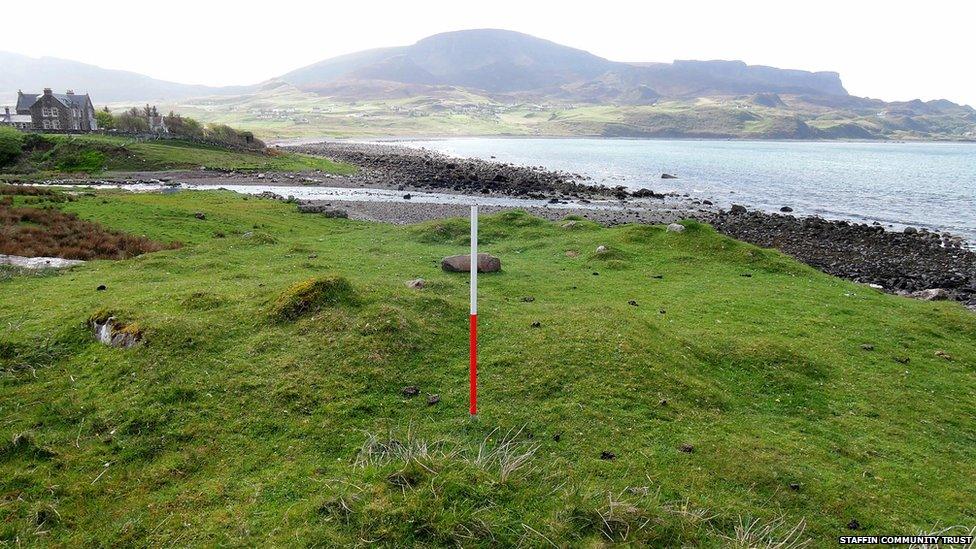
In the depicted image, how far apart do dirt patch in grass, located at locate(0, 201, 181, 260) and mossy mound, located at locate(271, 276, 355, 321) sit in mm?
15026

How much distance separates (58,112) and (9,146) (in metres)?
38.7

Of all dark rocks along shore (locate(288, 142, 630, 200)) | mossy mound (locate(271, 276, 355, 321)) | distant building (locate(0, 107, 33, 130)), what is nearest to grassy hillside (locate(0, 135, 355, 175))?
dark rocks along shore (locate(288, 142, 630, 200))

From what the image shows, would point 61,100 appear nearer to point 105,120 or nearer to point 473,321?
point 105,120

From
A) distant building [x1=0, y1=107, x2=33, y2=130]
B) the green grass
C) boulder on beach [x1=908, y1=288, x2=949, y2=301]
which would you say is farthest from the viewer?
distant building [x1=0, y1=107, x2=33, y2=130]

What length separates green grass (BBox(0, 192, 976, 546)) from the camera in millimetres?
7480

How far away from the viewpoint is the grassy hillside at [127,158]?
2781 inches

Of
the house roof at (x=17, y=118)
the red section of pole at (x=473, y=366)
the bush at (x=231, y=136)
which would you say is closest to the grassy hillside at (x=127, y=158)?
the bush at (x=231, y=136)

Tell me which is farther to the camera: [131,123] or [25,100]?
[25,100]

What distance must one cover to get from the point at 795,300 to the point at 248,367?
699 inches

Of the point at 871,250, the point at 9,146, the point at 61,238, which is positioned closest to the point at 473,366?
the point at 61,238

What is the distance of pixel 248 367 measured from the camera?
1140 centimetres

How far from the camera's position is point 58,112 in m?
100

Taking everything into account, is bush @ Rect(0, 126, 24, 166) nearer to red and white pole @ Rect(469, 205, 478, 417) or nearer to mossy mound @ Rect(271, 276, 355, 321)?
mossy mound @ Rect(271, 276, 355, 321)

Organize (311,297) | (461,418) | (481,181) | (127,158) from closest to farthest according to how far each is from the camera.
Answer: (461,418), (311,297), (481,181), (127,158)
